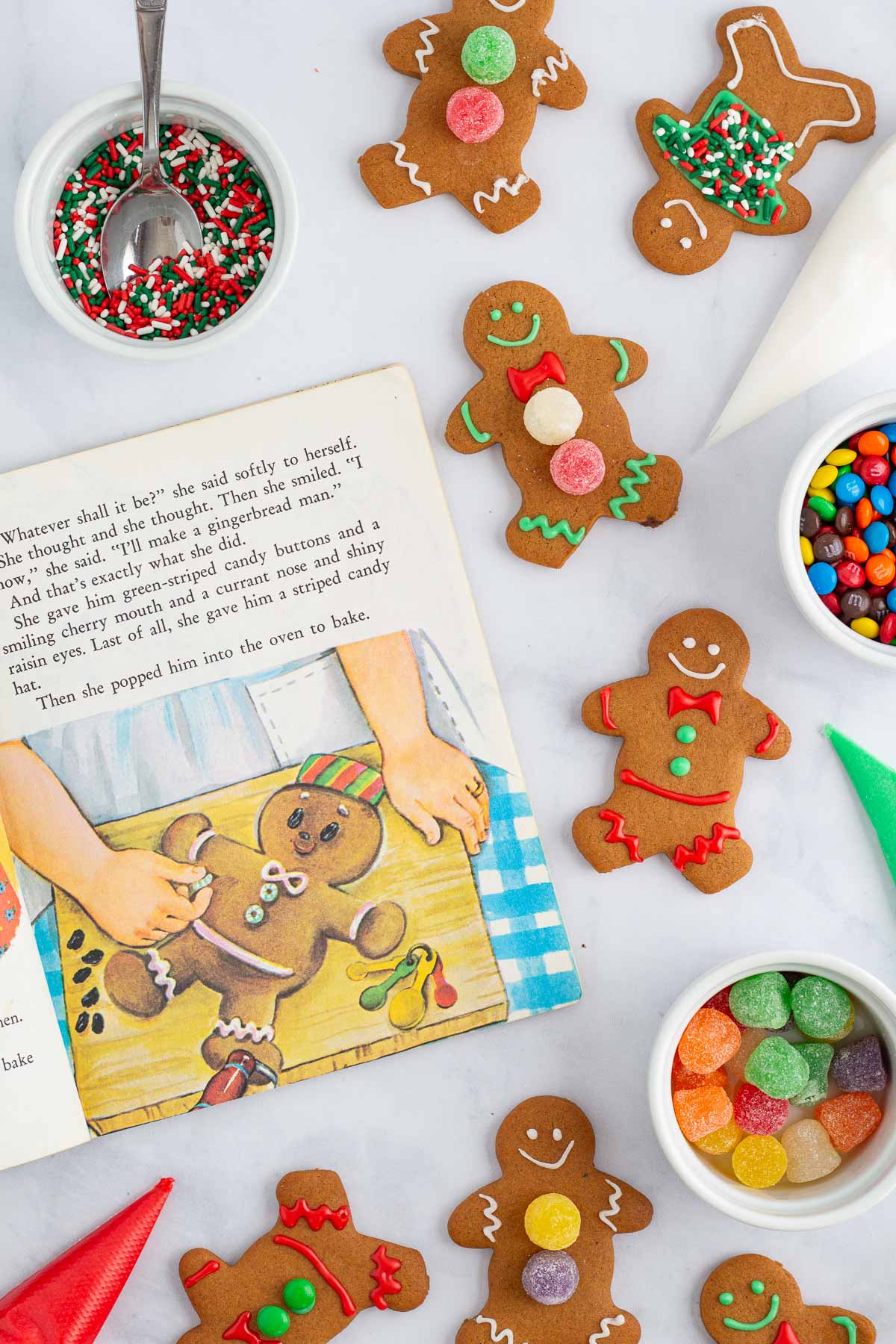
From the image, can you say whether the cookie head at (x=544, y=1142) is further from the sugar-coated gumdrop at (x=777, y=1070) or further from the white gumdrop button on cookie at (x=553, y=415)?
Result: the white gumdrop button on cookie at (x=553, y=415)

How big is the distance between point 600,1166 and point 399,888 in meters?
0.28

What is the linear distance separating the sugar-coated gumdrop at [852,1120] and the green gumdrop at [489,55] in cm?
85

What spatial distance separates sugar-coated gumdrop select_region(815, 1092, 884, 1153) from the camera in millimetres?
794

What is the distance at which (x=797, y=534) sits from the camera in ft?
2.52

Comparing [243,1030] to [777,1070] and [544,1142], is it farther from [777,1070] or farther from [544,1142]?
[777,1070]

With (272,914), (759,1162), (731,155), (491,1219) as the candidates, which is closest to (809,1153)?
(759,1162)

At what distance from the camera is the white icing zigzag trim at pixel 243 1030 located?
2.70 feet

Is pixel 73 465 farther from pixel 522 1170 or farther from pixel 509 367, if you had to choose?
pixel 522 1170

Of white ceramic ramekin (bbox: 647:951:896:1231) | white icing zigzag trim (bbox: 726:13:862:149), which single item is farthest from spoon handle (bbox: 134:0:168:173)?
white ceramic ramekin (bbox: 647:951:896:1231)

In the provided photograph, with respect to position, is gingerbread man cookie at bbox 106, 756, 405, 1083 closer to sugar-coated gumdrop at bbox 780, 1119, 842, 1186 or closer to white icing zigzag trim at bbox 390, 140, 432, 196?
sugar-coated gumdrop at bbox 780, 1119, 842, 1186

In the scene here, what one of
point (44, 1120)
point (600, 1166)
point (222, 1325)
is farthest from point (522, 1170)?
point (44, 1120)

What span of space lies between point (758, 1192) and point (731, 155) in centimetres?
82

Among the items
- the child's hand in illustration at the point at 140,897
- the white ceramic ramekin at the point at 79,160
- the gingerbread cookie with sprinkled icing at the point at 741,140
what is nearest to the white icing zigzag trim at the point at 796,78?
the gingerbread cookie with sprinkled icing at the point at 741,140

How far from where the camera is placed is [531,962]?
0.83 metres
